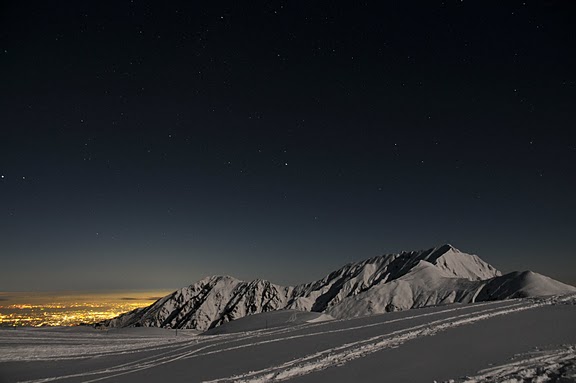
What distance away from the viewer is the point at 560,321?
68.1 ft

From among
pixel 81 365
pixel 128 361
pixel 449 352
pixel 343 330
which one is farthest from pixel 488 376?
pixel 81 365

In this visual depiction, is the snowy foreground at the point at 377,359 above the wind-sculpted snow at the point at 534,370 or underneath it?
underneath

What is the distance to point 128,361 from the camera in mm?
22969

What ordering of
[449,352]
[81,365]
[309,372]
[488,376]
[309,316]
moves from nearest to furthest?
[488,376] → [309,372] → [449,352] → [81,365] → [309,316]

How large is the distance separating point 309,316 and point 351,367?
6256 centimetres

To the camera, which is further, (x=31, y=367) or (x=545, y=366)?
(x=31, y=367)

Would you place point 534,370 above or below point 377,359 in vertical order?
above

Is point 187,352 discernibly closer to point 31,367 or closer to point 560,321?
point 31,367

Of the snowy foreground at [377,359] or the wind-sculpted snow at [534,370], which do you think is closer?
the wind-sculpted snow at [534,370]

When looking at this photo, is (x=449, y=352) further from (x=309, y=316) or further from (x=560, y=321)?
(x=309, y=316)

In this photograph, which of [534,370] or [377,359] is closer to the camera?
[534,370]

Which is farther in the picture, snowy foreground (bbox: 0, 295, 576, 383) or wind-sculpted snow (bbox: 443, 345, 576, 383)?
snowy foreground (bbox: 0, 295, 576, 383)

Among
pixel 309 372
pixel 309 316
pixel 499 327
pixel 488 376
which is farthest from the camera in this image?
pixel 309 316

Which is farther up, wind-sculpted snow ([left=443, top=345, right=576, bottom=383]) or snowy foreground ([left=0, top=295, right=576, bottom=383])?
wind-sculpted snow ([left=443, top=345, right=576, bottom=383])
